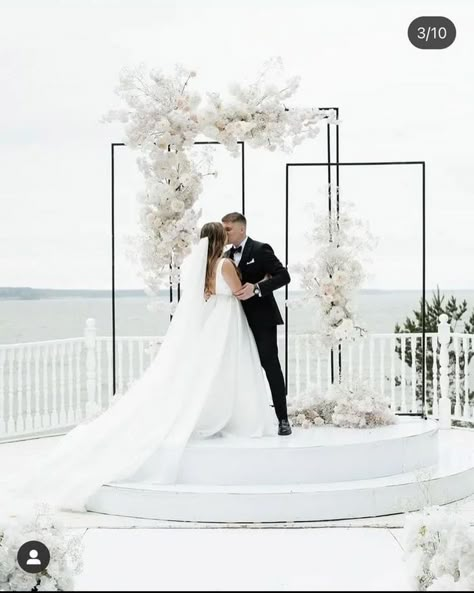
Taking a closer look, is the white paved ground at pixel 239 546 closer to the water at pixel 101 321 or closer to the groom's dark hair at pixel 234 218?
the groom's dark hair at pixel 234 218

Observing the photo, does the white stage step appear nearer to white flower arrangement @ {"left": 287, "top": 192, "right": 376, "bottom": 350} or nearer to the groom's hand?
the groom's hand

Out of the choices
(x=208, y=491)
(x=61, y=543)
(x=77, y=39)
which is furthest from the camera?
(x=77, y=39)

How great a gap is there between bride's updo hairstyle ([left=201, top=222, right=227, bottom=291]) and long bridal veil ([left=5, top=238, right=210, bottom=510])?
0.12 ft

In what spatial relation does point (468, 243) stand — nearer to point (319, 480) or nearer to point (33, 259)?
point (33, 259)

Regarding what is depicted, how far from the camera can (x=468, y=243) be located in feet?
72.4

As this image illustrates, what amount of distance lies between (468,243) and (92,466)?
17.0 meters

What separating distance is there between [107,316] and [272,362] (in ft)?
78.5

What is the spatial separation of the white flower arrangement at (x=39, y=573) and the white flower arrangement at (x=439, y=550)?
1.20 meters

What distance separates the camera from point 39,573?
3.31 m

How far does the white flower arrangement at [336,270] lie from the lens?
7418 mm

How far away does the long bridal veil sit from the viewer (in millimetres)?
6203

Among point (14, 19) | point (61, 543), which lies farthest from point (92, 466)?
point (14, 19)

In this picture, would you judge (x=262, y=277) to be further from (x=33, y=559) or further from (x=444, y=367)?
(x=33, y=559)

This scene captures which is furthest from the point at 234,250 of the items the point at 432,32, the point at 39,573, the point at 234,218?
the point at 39,573
